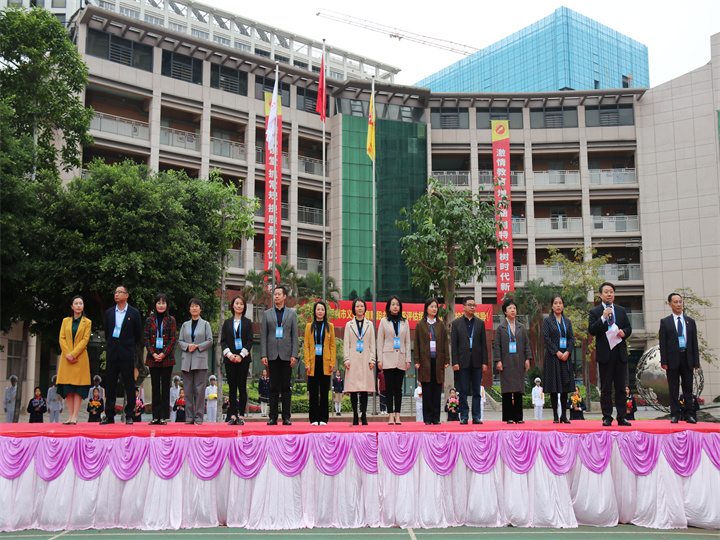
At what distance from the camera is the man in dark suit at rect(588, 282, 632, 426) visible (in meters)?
8.20

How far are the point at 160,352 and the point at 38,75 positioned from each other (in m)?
14.3

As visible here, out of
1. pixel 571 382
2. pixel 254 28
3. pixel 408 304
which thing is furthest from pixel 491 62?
pixel 571 382

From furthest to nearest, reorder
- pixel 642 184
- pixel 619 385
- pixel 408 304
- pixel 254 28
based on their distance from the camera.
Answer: pixel 254 28, pixel 642 184, pixel 408 304, pixel 619 385

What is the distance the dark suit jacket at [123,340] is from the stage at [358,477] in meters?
1.26

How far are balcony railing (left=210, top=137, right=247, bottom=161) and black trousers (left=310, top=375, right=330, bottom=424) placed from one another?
27.4 meters

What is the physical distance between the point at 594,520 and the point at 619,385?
186cm

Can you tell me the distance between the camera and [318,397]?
8.48m

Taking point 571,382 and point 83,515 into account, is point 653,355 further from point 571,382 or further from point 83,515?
point 83,515

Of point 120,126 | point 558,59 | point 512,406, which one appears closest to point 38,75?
point 120,126

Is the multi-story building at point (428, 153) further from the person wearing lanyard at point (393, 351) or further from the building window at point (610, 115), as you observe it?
the person wearing lanyard at point (393, 351)

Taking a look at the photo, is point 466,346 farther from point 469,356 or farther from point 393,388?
point 393,388

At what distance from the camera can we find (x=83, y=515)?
280 inches

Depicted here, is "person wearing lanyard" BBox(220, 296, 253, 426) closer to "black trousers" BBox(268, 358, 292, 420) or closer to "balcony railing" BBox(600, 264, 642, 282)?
"black trousers" BBox(268, 358, 292, 420)

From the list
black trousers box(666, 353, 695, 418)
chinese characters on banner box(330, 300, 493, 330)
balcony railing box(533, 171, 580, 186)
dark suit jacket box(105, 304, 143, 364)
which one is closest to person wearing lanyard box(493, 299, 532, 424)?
black trousers box(666, 353, 695, 418)
